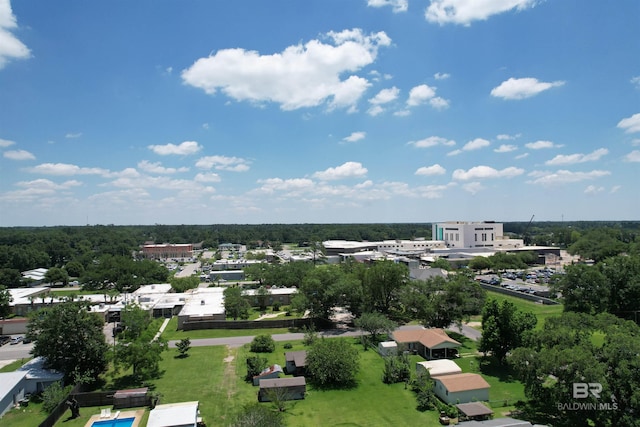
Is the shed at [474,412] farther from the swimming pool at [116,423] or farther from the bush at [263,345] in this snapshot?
the swimming pool at [116,423]

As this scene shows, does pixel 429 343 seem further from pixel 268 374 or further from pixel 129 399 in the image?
pixel 129 399

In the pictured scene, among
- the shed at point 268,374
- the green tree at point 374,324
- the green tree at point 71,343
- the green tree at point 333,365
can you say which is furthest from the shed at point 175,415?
the green tree at point 374,324

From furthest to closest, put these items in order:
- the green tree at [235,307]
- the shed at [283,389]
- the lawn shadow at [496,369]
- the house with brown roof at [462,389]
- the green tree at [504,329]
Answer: the green tree at [235,307] < the green tree at [504,329] < the lawn shadow at [496,369] < the shed at [283,389] < the house with brown roof at [462,389]

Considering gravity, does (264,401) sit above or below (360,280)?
below

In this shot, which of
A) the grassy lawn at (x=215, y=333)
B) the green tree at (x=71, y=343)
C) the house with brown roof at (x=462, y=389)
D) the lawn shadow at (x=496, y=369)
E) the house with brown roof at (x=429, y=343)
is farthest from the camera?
the grassy lawn at (x=215, y=333)

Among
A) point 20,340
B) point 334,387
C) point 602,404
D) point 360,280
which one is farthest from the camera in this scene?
point 360,280

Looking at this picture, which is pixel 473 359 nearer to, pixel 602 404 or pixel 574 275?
pixel 602 404

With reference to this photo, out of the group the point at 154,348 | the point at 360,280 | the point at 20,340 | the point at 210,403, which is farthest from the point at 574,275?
the point at 20,340
